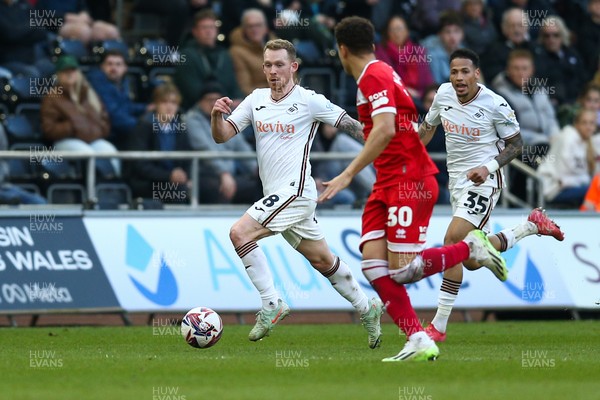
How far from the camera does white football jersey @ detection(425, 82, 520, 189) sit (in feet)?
45.1

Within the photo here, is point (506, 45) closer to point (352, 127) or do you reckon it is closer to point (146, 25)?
point (146, 25)

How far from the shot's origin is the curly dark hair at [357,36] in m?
11.1

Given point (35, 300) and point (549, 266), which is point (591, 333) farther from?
point (35, 300)

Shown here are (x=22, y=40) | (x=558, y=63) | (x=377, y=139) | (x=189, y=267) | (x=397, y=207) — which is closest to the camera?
(x=377, y=139)

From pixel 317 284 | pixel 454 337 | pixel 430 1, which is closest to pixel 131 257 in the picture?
pixel 317 284

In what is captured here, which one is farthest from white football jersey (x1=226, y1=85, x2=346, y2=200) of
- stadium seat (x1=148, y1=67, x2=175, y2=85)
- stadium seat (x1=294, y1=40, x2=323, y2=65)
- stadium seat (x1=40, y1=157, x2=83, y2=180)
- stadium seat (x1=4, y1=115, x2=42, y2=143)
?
stadium seat (x1=294, y1=40, x2=323, y2=65)

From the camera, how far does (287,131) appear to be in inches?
526

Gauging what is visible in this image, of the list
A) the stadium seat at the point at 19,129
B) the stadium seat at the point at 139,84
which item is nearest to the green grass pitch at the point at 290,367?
the stadium seat at the point at 19,129

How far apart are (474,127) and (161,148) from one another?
262 inches

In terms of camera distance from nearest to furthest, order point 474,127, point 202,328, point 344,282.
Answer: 1. point 202,328
2. point 344,282
3. point 474,127

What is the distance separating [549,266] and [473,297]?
1153mm

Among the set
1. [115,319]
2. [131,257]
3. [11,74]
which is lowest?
[115,319]

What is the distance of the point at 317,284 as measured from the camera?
17.6 m

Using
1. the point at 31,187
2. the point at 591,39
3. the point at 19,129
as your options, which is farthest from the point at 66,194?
the point at 591,39
